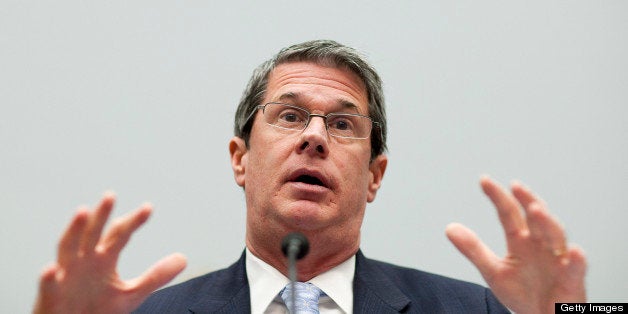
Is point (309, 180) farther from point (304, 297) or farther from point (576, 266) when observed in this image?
point (576, 266)

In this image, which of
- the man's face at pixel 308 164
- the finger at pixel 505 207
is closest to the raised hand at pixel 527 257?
the finger at pixel 505 207

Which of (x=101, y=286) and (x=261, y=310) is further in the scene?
(x=261, y=310)

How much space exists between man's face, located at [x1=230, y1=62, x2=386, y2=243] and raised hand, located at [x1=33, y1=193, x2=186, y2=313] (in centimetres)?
56

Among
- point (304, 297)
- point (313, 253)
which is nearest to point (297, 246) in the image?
point (304, 297)

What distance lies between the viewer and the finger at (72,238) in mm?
1493

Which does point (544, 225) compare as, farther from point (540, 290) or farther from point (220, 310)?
point (220, 310)

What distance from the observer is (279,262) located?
2.24m

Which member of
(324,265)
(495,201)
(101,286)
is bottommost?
(324,265)

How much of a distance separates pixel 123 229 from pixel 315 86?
3.25 ft

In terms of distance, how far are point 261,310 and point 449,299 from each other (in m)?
0.65

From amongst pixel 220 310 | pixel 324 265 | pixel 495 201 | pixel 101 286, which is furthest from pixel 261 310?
pixel 495 201

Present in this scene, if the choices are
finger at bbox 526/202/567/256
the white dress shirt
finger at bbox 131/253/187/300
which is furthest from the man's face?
finger at bbox 526/202/567/256

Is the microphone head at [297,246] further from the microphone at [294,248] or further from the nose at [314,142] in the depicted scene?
the nose at [314,142]

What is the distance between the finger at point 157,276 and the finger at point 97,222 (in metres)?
0.16
